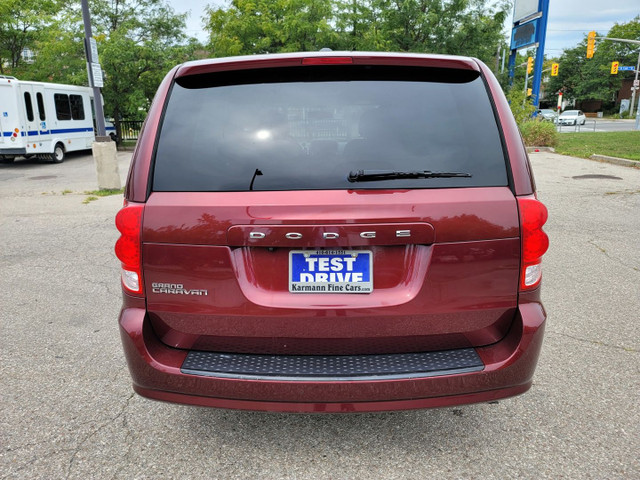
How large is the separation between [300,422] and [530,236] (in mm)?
1532

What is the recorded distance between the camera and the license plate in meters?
2.04

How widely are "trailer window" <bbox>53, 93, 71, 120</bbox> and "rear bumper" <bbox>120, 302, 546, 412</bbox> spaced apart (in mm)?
18352

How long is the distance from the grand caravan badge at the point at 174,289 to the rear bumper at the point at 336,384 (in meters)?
0.14

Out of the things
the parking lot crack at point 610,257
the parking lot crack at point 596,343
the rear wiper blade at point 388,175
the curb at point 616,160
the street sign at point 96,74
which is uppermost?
the street sign at point 96,74

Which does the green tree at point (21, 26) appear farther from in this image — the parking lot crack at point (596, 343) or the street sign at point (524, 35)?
the parking lot crack at point (596, 343)

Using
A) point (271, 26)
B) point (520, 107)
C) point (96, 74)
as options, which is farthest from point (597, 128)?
point (96, 74)

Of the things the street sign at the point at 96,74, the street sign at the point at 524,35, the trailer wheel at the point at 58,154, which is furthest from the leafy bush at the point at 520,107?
the trailer wheel at the point at 58,154

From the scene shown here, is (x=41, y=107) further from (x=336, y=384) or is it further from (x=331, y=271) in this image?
(x=336, y=384)

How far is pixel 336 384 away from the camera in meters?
2.00

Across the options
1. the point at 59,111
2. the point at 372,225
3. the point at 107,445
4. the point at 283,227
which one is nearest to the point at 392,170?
the point at 372,225

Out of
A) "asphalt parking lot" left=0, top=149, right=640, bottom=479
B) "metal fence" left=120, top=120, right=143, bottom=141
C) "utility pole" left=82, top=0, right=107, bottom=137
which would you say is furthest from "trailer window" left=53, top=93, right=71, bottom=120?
"asphalt parking lot" left=0, top=149, right=640, bottom=479

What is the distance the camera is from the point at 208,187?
2.10m

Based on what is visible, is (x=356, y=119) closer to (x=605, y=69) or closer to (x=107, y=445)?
(x=107, y=445)

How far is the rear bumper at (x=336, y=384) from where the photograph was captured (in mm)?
2018
